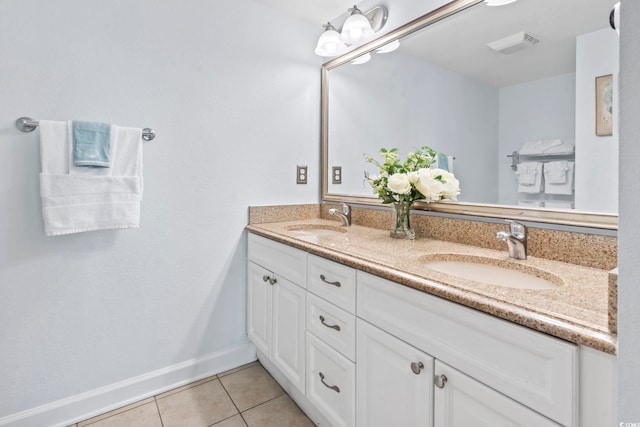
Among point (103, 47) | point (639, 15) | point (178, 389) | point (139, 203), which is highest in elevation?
point (103, 47)

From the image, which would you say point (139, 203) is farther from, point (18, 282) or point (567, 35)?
point (567, 35)

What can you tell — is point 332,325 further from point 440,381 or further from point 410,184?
point 410,184

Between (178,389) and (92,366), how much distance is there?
1.38ft

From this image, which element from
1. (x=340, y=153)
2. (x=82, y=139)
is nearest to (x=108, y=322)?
(x=82, y=139)

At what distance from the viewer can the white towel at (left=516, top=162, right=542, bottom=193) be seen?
1187 millimetres

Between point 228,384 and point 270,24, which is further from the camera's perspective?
point 270,24

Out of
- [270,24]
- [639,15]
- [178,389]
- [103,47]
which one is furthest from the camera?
[270,24]

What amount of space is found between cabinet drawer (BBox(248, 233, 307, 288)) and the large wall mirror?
62cm

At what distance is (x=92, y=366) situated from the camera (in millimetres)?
1541

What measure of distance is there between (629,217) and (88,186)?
1.69 metres

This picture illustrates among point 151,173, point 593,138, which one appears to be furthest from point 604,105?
point 151,173

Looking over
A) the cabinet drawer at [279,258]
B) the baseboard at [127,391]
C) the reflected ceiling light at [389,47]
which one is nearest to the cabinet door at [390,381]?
the cabinet drawer at [279,258]

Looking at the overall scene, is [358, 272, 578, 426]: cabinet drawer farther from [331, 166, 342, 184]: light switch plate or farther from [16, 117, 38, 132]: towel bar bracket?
[16, 117, 38, 132]: towel bar bracket

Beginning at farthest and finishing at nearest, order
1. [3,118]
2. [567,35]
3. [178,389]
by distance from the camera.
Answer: [178,389], [3,118], [567,35]
